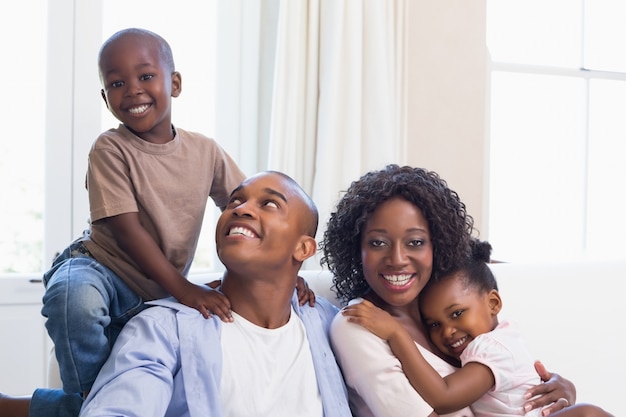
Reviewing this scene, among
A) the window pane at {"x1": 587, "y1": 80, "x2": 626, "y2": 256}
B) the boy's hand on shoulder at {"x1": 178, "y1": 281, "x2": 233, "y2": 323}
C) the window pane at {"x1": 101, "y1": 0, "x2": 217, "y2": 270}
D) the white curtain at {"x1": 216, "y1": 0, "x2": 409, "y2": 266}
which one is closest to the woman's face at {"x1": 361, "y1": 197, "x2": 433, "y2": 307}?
the boy's hand on shoulder at {"x1": 178, "y1": 281, "x2": 233, "y2": 323}

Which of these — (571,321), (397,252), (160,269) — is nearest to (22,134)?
(160,269)

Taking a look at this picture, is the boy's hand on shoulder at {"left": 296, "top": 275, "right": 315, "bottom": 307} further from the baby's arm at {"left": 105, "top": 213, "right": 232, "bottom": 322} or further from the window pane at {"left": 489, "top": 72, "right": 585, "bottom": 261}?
the window pane at {"left": 489, "top": 72, "right": 585, "bottom": 261}

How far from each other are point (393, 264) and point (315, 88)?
1507mm

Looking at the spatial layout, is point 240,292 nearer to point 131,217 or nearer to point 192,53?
point 131,217

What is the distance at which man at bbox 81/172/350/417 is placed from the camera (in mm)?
1455

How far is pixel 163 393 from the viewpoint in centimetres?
145

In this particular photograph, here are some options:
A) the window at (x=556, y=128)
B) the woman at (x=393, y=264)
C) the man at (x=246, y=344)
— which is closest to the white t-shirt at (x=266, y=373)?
the man at (x=246, y=344)

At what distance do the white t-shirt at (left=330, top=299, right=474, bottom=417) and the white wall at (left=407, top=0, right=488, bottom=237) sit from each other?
5.93ft

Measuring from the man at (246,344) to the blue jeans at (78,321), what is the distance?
0.12 metres

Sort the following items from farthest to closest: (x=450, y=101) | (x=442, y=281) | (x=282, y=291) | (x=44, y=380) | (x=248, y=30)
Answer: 1. (x=450, y=101)
2. (x=248, y=30)
3. (x=44, y=380)
4. (x=442, y=281)
5. (x=282, y=291)

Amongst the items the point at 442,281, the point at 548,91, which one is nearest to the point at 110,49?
the point at 442,281

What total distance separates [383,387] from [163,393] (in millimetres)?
486

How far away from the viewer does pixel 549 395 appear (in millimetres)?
1765

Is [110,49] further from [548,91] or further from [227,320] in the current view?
[548,91]
